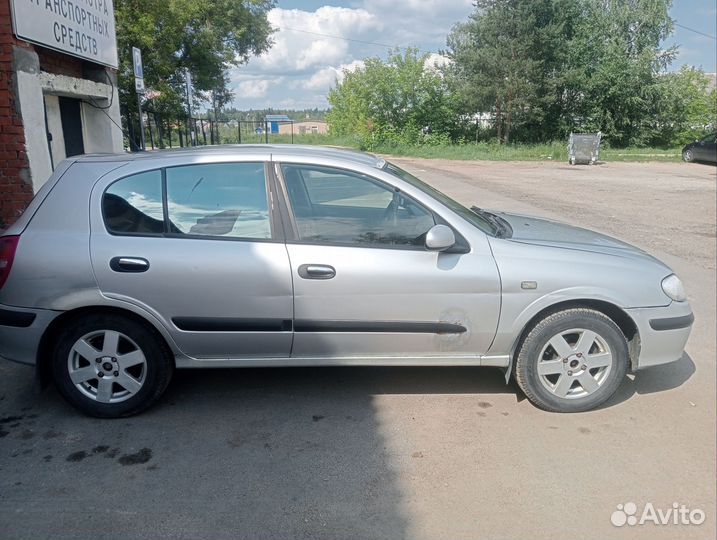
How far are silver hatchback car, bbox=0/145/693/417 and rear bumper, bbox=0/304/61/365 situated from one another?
1 centimetres

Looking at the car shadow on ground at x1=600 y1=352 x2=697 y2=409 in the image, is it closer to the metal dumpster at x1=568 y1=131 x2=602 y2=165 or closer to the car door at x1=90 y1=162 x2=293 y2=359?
the car door at x1=90 y1=162 x2=293 y2=359

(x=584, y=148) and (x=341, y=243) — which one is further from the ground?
(x=341, y=243)

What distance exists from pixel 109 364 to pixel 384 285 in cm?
177

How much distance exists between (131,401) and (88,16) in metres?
7.01

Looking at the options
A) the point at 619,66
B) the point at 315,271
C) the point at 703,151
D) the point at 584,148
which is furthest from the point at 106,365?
the point at 619,66

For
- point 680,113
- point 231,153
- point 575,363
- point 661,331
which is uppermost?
point 680,113

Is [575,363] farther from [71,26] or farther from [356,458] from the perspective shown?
[71,26]

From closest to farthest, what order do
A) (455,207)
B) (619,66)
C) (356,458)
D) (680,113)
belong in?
(356,458) → (455,207) → (619,66) → (680,113)

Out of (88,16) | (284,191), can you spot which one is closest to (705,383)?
(284,191)

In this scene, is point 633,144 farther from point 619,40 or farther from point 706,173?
point 706,173

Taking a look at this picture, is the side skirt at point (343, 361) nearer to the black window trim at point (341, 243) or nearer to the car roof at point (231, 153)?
the black window trim at point (341, 243)

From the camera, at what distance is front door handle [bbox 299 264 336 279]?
11.6 feet

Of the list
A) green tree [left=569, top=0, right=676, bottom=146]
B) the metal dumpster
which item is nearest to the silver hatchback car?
the metal dumpster

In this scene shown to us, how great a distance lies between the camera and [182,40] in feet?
73.7
